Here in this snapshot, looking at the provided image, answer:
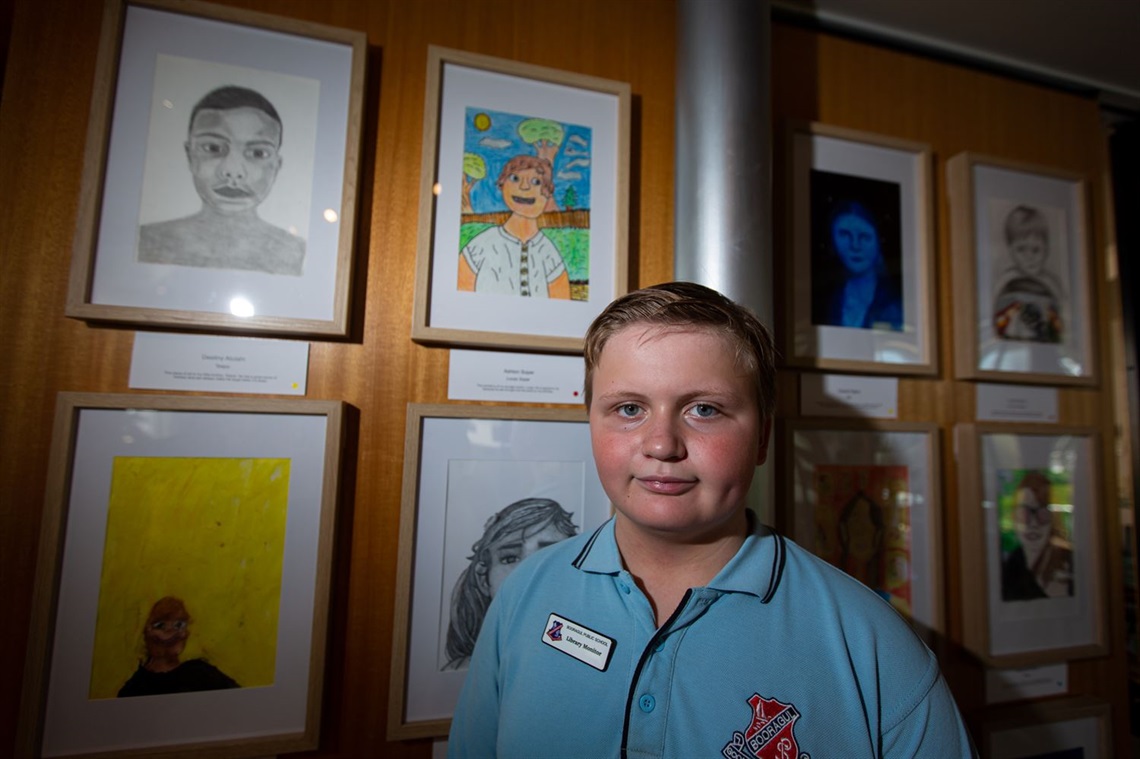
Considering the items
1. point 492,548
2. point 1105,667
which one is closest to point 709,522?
A: point 492,548

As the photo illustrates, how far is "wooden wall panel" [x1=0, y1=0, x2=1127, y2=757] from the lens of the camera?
887mm

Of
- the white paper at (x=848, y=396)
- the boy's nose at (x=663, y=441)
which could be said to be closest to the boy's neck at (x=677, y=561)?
the boy's nose at (x=663, y=441)

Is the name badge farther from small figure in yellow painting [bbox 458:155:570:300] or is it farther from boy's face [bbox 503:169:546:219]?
boy's face [bbox 503:169:546:219]

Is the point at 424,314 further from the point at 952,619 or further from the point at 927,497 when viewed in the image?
the point at 952,619

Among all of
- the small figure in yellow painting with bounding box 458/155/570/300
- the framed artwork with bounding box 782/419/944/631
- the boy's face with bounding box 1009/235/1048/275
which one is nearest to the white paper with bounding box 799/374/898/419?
the framed artwork with bounding box 782/419/944/631

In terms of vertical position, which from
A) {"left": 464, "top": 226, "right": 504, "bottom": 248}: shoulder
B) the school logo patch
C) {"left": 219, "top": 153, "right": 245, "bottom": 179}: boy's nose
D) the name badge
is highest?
{"left": 219, "top": 153, "right": 245, "bottom": 179}: boy's nose

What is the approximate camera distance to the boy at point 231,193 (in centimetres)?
92

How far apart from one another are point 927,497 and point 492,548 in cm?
97

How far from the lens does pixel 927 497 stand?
1228 millimetres

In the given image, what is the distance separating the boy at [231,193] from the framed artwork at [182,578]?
0.25m

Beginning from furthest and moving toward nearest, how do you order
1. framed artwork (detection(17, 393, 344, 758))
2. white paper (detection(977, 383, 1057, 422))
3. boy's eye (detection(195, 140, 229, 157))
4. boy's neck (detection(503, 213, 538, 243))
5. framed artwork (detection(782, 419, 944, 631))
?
1. white paper (detection(977, 383, 1057, 422))
2. framed artwork (detection(782, 419, 944, 631))
3. boy's neck (detection(503, 213, 538, 243))
4. boy's eye (detection(195, 140, 229, 157))
5. framed artwork (detection(17, 393, 344, 758))

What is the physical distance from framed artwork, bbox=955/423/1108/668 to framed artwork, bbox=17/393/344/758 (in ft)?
4.47

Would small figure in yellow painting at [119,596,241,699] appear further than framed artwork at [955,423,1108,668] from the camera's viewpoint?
No

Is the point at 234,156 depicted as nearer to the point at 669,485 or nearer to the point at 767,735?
the point at 669,485
